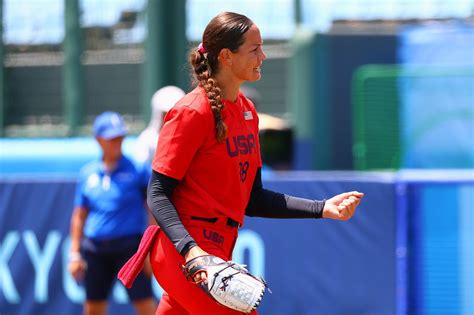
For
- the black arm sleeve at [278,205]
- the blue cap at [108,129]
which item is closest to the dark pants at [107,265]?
the blue cap at [108,129]

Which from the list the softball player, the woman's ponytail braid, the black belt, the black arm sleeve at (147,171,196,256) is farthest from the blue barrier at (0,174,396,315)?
the black arm sleeve at (147,171,196,256)

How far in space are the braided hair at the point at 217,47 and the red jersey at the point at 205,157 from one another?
29mm

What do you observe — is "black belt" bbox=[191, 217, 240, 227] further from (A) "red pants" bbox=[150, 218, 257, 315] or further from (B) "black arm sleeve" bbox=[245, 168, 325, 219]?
(B) "black arm sleeve" bbox=[245, 168, 325, 219]

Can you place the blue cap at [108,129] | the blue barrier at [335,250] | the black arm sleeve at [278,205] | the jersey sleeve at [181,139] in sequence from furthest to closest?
the blue barrier at [335,250] < the blue cap at [108,129] < the black arm sleeve at [278,205] < the jersey sleeve at [181,139]

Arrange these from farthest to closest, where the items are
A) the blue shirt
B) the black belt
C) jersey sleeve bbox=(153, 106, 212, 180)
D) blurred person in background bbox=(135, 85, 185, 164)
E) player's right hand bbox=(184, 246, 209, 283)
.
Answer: blurred person in background bbox=(135, 85, 185, 164) < the blue shirt < the black belt < jersey sleeve bbox=(153, 106, 212, 180) < player's right hand bbox=(184, 246, 209, 283)

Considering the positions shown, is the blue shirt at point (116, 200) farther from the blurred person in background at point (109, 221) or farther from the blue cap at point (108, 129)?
the blue cap at point (108, 129)

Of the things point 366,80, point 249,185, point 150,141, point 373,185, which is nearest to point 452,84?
point 366,80

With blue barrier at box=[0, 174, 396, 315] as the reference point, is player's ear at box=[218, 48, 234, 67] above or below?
above

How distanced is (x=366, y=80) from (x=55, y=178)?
387 centimetres

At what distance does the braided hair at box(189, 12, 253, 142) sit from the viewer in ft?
12.6

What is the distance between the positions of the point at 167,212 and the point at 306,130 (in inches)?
314

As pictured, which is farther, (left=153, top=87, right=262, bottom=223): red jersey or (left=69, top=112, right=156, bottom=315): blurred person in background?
(left=69, top=112, right=156, bottom=315): blurred person in background

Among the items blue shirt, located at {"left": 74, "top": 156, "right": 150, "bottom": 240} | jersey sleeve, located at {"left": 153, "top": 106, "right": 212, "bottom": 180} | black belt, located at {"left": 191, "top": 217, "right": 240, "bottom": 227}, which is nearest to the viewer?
jersey sleeve, located at {"left": 153, "top": 106, "right": 212, "bottom": 180}

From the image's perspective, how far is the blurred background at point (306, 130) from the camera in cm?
742
